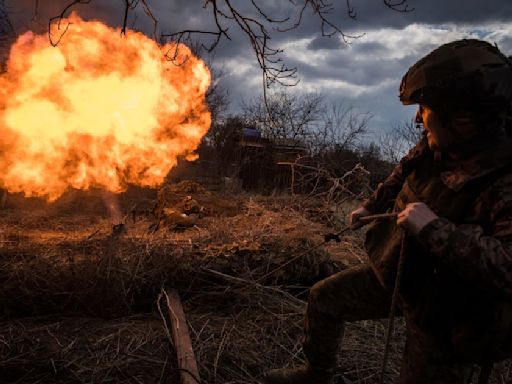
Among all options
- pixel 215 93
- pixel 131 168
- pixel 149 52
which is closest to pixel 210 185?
pixel 131 168

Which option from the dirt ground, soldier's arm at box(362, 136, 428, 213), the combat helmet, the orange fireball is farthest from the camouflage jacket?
the orange fireball

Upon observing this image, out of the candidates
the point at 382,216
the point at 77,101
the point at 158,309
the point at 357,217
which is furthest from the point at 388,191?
the point at 77,101

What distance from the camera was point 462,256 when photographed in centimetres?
172

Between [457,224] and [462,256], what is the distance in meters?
0.31

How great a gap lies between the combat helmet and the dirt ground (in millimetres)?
1574

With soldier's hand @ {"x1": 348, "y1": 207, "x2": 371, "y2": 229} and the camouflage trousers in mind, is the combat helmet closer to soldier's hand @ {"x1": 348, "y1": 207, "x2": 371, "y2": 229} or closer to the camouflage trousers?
soldier's hand @ {"x1": 348, "y1": 207, "x2": 371, "y2": 229}

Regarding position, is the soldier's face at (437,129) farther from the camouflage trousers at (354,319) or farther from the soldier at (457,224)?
the camouflage trousers at (354,319)

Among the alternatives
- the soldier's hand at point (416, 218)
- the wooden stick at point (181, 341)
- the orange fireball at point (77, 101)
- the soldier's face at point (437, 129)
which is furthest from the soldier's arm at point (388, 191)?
the orange fireball at point (77, 101)

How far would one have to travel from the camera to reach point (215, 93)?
2575 cm

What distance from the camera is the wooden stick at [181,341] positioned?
126 inches

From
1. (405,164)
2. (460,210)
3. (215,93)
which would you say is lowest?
(460,210)

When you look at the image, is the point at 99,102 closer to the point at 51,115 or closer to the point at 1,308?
the point at 51,115

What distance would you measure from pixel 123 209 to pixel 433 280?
10.7 meters

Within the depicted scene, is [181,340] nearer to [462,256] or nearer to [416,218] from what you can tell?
[416,218]
